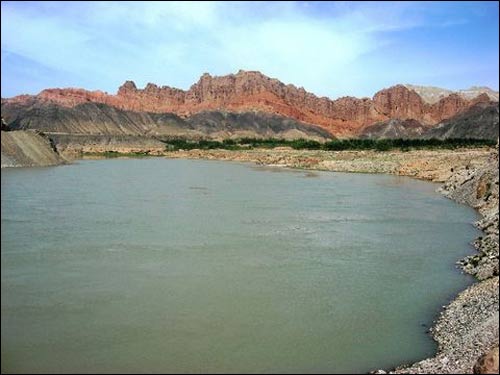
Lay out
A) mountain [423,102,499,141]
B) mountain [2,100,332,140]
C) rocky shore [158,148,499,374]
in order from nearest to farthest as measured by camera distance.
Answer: rocky shore [158,148,499,374] < mountain [2,100,332,140] < mountain [423,102,499,141]

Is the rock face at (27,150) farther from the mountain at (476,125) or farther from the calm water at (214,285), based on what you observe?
the mountain at (476,125)

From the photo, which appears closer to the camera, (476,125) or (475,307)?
(475,307)

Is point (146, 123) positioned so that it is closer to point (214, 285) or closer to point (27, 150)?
point (27, 150)

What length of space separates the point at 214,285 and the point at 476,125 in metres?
113

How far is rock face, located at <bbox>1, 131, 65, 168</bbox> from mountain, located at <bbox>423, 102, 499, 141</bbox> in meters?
89.2

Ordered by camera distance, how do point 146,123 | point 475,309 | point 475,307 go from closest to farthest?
point 475,309
point 475,307
point 146,123

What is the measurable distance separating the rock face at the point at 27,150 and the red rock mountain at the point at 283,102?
394 feet

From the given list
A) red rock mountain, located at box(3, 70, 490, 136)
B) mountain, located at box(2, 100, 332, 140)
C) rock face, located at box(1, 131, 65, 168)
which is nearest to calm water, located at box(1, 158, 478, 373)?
rock face, located at box(1, 131, 65, 168)

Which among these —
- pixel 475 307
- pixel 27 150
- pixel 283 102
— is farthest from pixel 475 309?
pixel 283 102

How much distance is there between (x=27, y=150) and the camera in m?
34.0

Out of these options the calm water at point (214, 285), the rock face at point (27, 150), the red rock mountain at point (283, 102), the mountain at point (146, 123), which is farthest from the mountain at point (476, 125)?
the calm water at point (214, 285)

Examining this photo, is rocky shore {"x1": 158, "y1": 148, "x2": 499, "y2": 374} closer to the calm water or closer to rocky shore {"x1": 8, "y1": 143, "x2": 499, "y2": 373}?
rocky shore {"x1": 8, "y1": 143, "x2": 499, "y2": 373}

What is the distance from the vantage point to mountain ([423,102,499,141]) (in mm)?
106562

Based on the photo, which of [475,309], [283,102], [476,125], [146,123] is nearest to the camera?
[475,309]
